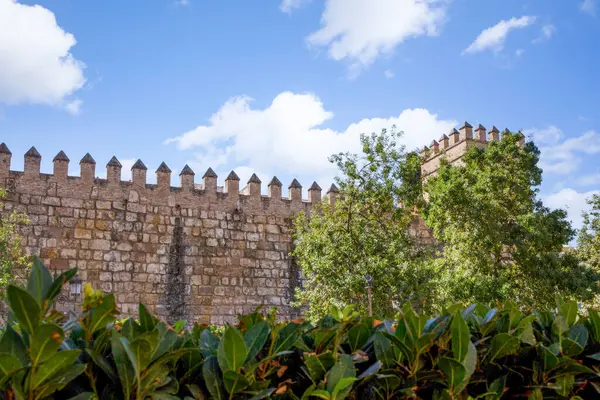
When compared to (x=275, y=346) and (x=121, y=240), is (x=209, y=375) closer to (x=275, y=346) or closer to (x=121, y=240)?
(x=275, y=346)

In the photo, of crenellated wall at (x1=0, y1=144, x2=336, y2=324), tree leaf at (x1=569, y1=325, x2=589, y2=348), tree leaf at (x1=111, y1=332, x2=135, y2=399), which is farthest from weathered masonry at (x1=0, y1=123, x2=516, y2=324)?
tree leaf at (x1=111, y1=332, x2=135, y2=399)

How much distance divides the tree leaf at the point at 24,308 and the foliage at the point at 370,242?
1147cm

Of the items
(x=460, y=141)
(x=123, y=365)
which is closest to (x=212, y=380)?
(x=123, y=365)

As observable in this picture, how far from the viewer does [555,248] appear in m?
14.9

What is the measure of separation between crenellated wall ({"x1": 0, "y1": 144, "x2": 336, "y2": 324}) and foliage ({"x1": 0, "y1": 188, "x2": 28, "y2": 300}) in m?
0.43

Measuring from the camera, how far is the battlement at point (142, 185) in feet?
49.8

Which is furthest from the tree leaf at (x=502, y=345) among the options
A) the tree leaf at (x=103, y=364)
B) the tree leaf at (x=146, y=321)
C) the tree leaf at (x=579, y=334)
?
the tree leaf at (x=103, y=364)

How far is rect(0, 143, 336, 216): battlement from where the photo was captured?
15.2 meters

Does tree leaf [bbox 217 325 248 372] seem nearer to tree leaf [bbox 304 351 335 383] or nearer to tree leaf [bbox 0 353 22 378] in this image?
tree leaf [bbox 304 351 335 383]

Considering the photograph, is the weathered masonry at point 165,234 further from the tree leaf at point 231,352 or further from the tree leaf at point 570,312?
the tree leaf at point 231,352

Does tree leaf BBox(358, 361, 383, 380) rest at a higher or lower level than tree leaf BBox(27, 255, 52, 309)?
lower

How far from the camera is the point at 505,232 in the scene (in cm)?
1448

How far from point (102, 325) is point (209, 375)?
1.37 ft

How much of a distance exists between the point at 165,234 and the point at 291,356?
561 inches
